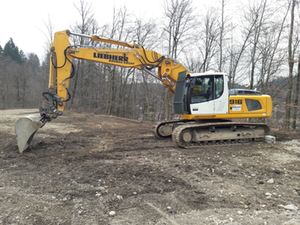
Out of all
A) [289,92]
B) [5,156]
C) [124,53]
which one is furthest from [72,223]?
[289,92]

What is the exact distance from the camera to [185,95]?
23.5 ft

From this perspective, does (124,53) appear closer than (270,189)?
No

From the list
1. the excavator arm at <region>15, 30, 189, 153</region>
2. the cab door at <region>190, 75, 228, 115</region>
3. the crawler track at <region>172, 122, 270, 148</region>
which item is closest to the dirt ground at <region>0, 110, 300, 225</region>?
the crawler track at <region>172, 122, 270, 148</region>

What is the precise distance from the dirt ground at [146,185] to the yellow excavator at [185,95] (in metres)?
0.82

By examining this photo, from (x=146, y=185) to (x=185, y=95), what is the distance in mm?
3946

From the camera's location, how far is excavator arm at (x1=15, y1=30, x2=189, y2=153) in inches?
222

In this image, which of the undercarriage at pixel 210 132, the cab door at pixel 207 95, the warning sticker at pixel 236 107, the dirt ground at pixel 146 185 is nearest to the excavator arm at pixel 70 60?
the cab door at pixel 207 95

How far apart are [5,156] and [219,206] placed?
205 inches


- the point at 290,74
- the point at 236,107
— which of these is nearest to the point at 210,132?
the point at 236,107

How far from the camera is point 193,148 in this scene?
688 cm

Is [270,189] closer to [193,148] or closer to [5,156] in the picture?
[193,148]

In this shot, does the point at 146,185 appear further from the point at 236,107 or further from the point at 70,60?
the point at 236,107

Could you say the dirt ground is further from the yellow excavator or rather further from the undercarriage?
the yellow excavator

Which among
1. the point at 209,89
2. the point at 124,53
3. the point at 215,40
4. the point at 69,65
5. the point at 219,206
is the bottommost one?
the point at 219,206
